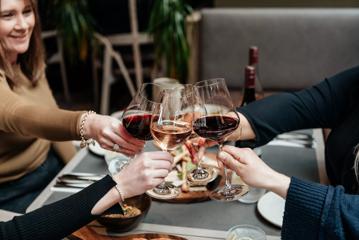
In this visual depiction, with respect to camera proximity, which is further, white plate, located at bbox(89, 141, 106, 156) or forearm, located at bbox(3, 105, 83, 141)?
white plate, located at bbox(89, 141, 106, 156)

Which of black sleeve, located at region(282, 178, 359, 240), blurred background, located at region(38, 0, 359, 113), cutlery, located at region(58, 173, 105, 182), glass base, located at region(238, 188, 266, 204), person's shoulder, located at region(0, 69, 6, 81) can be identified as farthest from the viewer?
blurred background, located at region(38, 0, 359, 113)

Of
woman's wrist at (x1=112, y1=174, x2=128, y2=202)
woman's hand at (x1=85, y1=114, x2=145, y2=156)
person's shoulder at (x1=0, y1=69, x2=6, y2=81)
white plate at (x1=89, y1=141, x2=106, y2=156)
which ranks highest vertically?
person's shoulder at (x1=0, y1=69, x2=6, y2=81)

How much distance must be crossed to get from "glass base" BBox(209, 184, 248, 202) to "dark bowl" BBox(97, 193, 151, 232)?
0.17 meters

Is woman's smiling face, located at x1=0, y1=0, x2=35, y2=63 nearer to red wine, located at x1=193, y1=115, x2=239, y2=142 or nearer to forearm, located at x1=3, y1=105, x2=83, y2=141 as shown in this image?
forearm, located at x1=3, y1=105, x2=83, y2=141

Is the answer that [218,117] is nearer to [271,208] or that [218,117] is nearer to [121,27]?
[271,208]

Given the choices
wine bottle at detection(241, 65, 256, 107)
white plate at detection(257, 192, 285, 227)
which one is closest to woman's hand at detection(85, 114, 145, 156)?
white plate at detection(257, 192, 285, 227)

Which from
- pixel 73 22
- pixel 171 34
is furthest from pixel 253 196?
pixel 73 22

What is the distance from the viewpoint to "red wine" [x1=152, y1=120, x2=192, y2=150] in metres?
0.99

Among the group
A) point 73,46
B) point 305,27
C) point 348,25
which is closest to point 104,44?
point 73,46

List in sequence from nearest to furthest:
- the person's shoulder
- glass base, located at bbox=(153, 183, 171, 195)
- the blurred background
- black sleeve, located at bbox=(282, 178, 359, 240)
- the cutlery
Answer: black sleeve, located at bbox=(282, 178, 359, 240)
glass base, located at bbox=(153, 183, 171, 195)
the cutlery
the person's shoulder
the blurred background

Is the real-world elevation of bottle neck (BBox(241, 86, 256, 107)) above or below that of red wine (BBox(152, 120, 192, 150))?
below

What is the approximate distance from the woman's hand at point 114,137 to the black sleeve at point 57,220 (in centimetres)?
17

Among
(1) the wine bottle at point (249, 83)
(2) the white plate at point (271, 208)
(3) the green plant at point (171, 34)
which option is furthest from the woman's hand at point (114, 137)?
(3) the green plant at point (171, 34)

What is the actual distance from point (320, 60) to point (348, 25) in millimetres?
255
